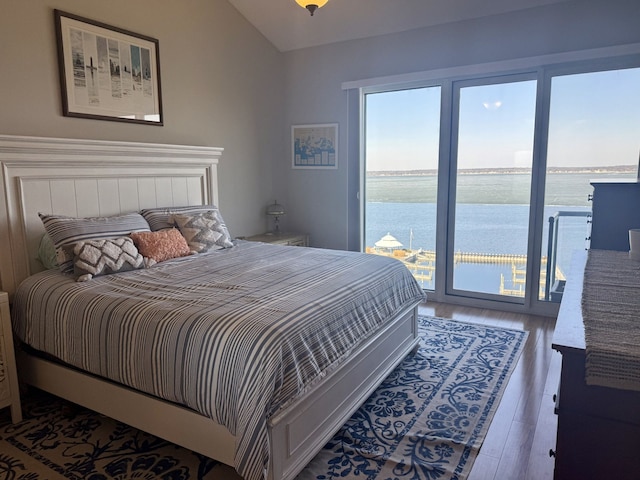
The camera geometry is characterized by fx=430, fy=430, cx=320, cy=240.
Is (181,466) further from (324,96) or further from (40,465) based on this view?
(324,96)

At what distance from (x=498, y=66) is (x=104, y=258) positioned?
136 inches

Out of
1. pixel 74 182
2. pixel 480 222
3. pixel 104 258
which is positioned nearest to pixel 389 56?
pixel 480 222

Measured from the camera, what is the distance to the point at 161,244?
2.86 m

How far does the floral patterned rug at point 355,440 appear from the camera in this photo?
191 centimetres

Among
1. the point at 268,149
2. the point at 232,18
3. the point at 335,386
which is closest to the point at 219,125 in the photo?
the point at 268,149

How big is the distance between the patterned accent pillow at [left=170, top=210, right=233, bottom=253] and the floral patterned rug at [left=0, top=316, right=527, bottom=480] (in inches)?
49.6

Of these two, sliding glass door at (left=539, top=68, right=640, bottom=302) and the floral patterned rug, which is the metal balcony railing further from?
the floral patterned rug

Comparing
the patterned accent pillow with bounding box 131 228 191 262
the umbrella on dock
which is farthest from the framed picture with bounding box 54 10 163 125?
the umbrella on dock

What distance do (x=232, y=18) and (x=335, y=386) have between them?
365 cm

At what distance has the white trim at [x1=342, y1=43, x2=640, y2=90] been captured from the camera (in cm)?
330

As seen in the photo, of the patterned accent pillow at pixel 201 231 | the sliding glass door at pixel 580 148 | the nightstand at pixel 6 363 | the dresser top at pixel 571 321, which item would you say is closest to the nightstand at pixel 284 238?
the patterned accent pillow at pixel 201 231

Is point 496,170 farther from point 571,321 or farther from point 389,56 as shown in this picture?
point 571,321

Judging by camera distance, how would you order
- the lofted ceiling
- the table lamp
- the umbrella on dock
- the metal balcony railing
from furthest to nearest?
the table lamp → the umbrella on dock → the metal balcony railing → the lofted ceiling

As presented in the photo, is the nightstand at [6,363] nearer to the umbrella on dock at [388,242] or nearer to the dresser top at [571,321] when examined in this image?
the dresser top at [571,321]
